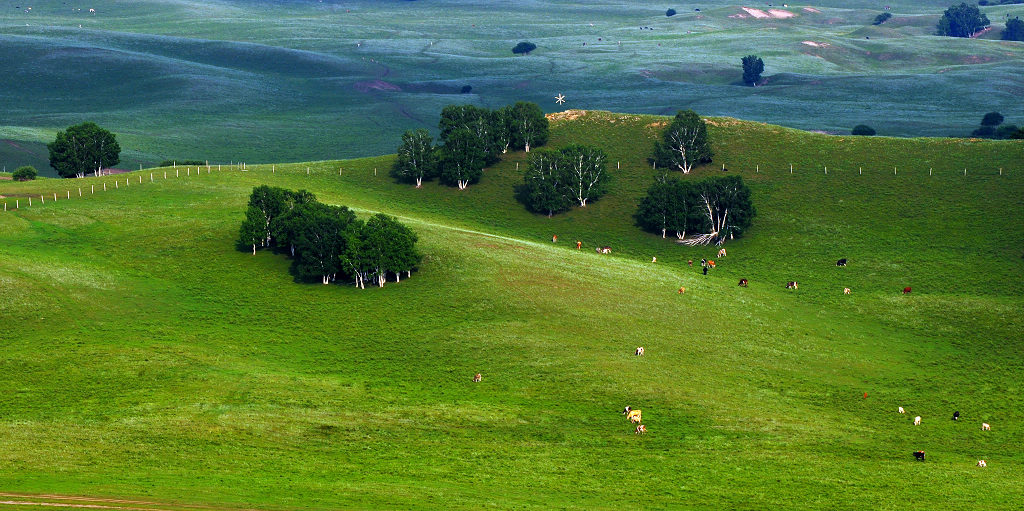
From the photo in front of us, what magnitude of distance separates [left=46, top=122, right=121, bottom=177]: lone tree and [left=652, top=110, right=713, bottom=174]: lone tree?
7515cm

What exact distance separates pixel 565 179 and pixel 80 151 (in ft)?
215

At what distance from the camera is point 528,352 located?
82.6 meters

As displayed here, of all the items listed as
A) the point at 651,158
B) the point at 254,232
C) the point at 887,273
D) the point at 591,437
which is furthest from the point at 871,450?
the point at 651,158

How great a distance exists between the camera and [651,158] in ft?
490

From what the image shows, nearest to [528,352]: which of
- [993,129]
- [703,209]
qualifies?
[703,209]

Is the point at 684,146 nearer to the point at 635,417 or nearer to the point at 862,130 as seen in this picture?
the point at 862,130

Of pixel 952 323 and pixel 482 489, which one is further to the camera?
pixel 952 323

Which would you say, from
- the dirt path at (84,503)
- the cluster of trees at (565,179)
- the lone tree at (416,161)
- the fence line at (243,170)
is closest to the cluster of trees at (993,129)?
the fence line at (243,170)

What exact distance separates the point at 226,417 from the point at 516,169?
282ft

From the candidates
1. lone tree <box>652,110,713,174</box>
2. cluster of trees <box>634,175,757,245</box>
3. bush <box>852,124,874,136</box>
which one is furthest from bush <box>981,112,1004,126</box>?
cluster of trees <box>634,175,757,245</box>

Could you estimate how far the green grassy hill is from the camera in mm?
59281

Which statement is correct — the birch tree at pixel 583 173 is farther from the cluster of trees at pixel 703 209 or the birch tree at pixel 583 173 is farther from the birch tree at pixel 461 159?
the birch tree at pixel 461 159

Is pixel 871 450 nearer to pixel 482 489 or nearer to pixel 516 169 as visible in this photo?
pixel 482 489

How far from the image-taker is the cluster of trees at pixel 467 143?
5659 inches
